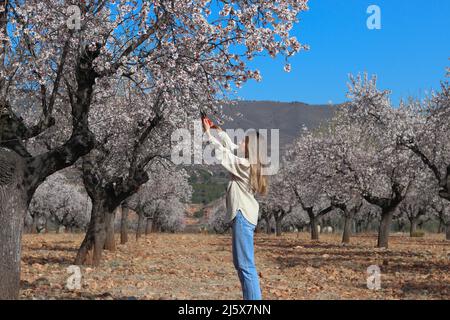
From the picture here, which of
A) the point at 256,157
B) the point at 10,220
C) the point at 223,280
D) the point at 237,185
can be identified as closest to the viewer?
the point at 237,185

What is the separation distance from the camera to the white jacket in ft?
25.4

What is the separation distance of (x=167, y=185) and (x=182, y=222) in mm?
52878

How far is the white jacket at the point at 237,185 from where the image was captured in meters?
7.75

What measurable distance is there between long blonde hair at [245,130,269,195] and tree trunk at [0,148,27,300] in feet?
14.1

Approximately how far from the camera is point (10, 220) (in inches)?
389

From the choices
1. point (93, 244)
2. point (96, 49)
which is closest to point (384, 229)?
point (93, 244)

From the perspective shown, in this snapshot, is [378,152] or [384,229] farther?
[384,229]

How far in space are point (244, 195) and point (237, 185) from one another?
0.16 metres

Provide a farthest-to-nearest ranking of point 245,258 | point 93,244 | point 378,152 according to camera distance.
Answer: point 378,152
point 93,244
point 245,258

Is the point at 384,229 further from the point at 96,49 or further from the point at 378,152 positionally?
the point at 96,49

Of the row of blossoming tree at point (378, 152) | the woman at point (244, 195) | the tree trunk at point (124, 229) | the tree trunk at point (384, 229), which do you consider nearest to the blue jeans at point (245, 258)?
the woman at point (244, 195)

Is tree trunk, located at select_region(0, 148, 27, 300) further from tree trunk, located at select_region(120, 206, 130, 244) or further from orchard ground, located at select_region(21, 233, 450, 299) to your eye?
tree trunk, located at select_region(120, 206, 130, 244)

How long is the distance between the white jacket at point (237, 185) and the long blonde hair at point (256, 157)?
0.07 m

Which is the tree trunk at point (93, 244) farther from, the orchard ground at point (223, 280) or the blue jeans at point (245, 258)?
the blue jeans at point (245, 258)
